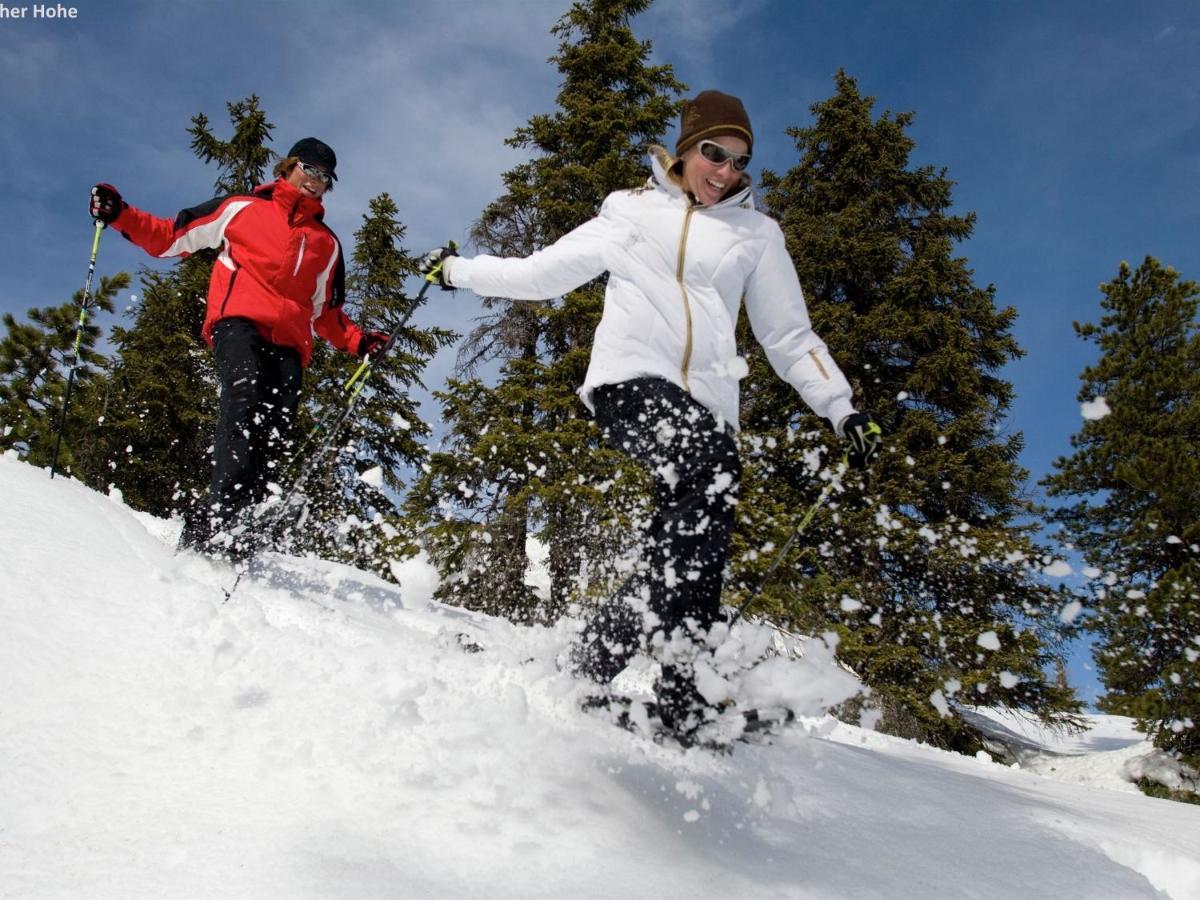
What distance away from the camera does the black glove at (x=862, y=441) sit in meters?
2.78

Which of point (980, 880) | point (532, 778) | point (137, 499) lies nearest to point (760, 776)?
point (980, 880)

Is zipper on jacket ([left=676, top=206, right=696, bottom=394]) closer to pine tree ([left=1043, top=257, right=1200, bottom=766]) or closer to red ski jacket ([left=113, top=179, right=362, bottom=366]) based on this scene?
red ski jacket ([left=113, top=179, right=362, bottom=366])

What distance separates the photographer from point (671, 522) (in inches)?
97.8

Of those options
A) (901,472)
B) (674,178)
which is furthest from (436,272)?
(901,472)

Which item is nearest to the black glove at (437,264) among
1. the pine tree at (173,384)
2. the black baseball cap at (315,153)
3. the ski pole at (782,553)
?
the black baseball cap at (315,153)

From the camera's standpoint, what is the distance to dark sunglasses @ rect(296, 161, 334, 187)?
14.2 ft

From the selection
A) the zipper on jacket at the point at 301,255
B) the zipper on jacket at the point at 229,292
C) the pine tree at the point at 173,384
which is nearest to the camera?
the zipper on jacket at the point at 229,292

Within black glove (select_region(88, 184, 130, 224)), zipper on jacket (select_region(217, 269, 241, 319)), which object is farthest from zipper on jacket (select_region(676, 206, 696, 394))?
black glove (select_region(88, 184, 130, 224))

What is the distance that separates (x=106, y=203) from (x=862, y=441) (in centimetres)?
425

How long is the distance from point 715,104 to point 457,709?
236 centimetres

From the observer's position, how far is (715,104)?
111 inches

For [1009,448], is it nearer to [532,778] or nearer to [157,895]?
[532,778]

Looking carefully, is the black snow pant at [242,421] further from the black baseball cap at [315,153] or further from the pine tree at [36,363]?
the pine tree at [36,363]

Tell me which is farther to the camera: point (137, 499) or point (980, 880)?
point (137, 499)
